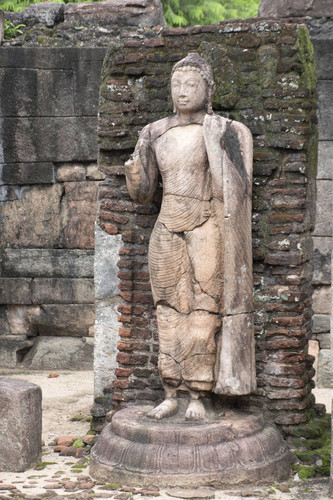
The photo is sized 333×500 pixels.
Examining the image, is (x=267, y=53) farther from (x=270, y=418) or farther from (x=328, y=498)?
(x=328, y=498)

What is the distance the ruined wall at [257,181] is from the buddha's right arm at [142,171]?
10.1 inches

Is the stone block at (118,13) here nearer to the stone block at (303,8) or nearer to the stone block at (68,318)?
the stone block at (303,8)

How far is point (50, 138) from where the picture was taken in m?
9.12

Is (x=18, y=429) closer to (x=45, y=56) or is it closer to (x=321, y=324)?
(x=321, y=324)

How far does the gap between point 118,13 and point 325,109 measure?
99.3 inches

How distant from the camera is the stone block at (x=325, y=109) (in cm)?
831

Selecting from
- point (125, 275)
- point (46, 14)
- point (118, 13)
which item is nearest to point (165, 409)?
point (125, 275)

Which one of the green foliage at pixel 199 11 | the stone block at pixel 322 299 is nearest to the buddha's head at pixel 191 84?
the stone block at pixel 322 299

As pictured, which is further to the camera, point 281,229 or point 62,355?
point 62,355

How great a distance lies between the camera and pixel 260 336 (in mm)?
6047

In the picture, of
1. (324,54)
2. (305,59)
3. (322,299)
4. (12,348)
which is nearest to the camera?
(305,59)

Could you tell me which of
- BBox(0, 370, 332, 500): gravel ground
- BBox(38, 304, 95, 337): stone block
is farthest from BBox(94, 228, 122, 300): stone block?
BBox(38, 304, 95, 337): stone block

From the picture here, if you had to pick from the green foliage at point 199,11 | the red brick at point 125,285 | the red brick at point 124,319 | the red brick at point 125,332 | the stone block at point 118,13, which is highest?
the green foliage at point 199,11

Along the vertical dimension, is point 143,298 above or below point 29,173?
below
